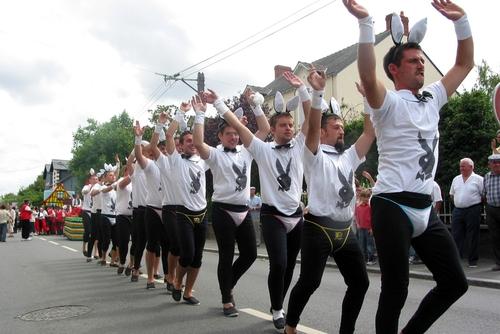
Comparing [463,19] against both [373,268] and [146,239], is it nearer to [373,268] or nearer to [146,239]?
[146,239]

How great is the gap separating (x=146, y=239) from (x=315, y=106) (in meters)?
5.23

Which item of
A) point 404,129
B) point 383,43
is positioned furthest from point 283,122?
point 383,43

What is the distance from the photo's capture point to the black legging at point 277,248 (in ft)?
16.1

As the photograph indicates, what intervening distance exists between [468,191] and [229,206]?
20.5 ft

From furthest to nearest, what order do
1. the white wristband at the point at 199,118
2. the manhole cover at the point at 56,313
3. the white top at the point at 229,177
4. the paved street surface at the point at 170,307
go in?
the manhole cover at the point at 56,313
the white wristband at the point at 199,118
the white top at the point at 229,177
the paved street surface at the point at 170,307

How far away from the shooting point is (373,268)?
10.4 metres

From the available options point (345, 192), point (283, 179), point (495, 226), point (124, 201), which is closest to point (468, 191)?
point (495, 226)

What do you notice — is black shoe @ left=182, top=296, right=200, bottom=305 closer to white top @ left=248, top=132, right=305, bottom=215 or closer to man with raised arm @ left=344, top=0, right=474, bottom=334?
white top @ left=248, top=132, right=305, bottom=215

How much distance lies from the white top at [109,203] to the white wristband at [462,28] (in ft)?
28.1

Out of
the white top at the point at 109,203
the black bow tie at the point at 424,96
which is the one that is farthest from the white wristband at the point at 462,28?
the white top at the point at 109,203

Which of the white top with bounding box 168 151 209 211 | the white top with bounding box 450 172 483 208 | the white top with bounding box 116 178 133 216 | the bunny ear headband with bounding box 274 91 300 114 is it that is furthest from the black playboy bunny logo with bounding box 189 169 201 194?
the white top with bounding box 450 172 483 208

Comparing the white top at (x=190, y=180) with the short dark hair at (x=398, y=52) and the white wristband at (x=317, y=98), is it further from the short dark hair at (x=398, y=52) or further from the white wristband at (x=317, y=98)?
the short dark hair at (x=398, y=52)

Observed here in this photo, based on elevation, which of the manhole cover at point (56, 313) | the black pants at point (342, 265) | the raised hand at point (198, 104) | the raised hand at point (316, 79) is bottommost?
the manhole cover at point (56, 313)

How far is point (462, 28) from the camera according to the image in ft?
11.7
